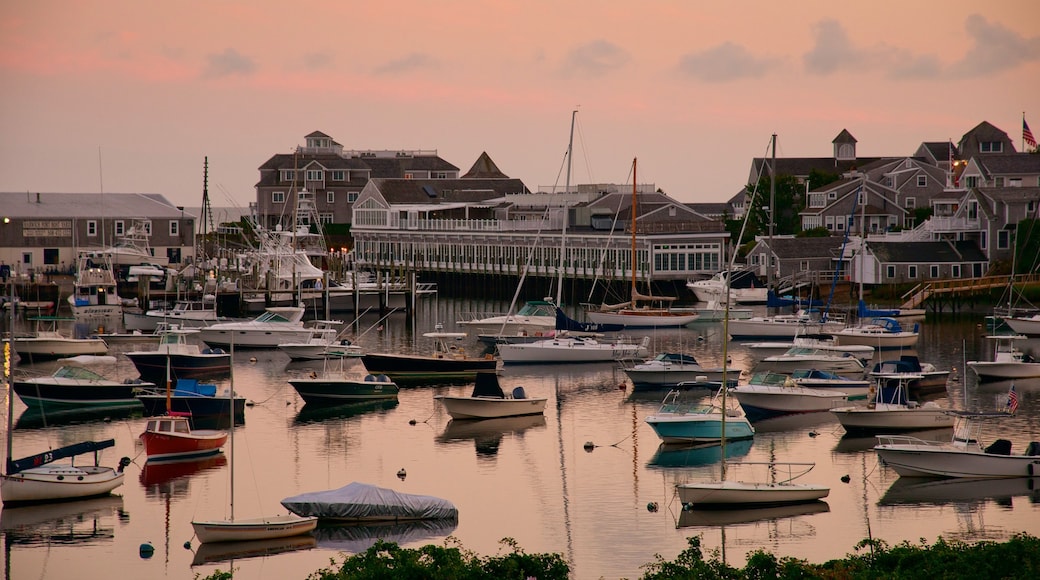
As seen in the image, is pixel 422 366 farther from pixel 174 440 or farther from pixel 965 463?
pixel 965 463

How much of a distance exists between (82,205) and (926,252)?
6581cm

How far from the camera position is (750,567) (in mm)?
26953

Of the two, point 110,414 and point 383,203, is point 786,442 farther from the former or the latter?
point 383,203

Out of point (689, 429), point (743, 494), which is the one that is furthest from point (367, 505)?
point (689, 429)

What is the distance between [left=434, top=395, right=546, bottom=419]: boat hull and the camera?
162 ft

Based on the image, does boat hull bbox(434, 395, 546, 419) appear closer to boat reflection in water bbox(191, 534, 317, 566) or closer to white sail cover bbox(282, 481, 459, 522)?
white sail cover bbox(282, 481, 459, 522)

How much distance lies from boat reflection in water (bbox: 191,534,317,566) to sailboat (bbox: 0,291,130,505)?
5399 millimetres

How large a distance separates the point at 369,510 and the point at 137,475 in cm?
893

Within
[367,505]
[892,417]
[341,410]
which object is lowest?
[367,505]

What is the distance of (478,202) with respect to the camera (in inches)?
5399

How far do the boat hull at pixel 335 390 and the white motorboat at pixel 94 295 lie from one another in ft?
133

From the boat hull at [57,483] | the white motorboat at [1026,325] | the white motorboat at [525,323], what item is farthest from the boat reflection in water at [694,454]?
the white motorboat at [1026,325]

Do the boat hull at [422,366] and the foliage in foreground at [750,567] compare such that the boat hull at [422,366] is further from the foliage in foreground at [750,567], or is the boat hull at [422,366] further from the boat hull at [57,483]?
the foliage in foreground at [750,567]

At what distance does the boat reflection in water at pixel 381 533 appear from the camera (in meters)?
33.9
